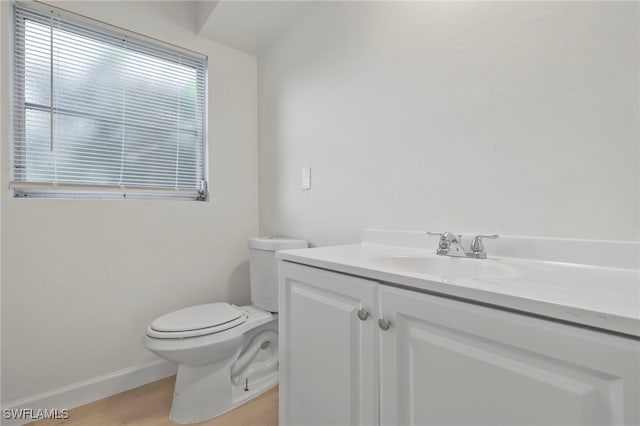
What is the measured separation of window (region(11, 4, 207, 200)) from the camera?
1339mm

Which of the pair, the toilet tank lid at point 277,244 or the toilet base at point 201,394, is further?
the toilet tank lid at point 277,244

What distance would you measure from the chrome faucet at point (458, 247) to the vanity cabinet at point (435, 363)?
38 cm

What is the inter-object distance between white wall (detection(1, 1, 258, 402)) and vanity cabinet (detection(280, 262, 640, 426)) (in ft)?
3.42

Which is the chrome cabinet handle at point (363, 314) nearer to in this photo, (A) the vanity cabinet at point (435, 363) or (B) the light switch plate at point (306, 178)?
(A) the vanity cabinet at point (435, 363)

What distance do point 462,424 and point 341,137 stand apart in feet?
3.92

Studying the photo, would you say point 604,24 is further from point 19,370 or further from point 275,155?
point 19,370

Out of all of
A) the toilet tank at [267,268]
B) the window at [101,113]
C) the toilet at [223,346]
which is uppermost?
the window at [101,113]

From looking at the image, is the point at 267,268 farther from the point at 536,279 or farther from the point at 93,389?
the point at 536,279

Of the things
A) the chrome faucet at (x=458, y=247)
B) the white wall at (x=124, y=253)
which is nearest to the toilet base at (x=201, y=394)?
the white wall at (x=124, y=253)

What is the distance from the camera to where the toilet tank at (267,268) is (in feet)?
5.08

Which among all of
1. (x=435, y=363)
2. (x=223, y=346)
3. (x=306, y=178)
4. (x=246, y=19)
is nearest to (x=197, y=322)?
(x=223, y=346)

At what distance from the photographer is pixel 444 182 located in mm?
1050

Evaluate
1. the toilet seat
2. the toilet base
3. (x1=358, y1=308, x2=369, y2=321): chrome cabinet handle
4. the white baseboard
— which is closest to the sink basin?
(x1=358, y1=308, x2=369, y2=321): chrome cabinet handle

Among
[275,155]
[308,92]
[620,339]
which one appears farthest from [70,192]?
[620,339]
